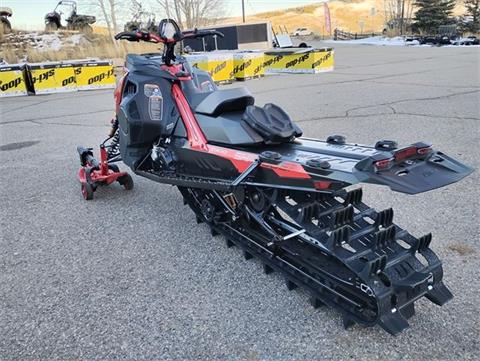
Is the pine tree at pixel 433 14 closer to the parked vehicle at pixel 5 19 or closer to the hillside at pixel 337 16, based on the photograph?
the hillside at pixel 337 16

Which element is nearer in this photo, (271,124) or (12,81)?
(271,124)

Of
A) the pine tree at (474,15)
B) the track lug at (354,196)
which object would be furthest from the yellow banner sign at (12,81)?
the pine tree at (474,15)

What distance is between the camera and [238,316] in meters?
2.76

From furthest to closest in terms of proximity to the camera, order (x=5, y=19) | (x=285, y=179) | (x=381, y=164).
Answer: (x=5, y=19) < (x=285, y=179) < (x=381, y=164)

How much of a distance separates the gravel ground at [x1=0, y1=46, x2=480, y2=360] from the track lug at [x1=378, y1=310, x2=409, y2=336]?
0.12 m

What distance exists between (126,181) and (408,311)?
348cm

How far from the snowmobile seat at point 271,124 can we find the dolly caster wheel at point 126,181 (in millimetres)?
2280

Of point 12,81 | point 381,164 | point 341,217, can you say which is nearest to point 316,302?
point 341,217

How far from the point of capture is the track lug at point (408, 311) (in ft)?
8.37

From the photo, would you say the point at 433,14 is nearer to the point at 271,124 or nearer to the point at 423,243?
the point at 271,124

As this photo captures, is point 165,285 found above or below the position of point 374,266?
below

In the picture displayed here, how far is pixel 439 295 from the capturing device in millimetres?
2625

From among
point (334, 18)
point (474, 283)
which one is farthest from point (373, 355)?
point (334, 18)

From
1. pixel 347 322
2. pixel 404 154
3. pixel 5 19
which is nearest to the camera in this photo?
pixel 404 154
